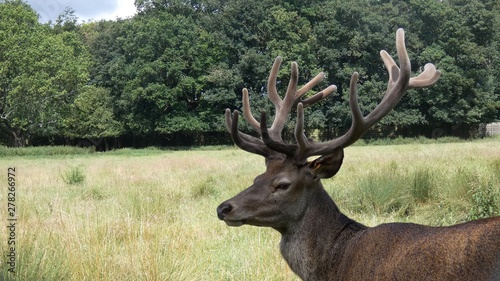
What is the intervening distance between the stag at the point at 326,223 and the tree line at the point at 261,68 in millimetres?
35161

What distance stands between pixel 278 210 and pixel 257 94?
38826 mm

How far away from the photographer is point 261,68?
41125 mm

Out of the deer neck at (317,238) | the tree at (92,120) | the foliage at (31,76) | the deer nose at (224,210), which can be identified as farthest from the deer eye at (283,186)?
the tree at (92,120)

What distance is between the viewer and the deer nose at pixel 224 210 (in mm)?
3173

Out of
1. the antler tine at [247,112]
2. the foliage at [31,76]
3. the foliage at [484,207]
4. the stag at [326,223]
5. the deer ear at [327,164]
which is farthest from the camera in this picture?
the foliage at [31,76]

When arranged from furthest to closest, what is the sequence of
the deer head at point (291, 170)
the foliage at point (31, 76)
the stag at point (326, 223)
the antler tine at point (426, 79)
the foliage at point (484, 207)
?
1. the foliage at point (31, 76)
2. the foliage at point (484, 207)
3. the antler tine at point (426, 79)
4. the deer head at point (291, 170)
5. the stag at point (326, 223)

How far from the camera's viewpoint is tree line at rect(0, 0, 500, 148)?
135 feet

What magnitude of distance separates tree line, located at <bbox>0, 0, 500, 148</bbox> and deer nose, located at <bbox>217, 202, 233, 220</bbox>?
116 feet

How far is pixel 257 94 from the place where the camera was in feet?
137

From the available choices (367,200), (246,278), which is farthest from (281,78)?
(246,278)

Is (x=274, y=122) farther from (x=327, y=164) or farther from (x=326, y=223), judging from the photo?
(x=326, y=223)

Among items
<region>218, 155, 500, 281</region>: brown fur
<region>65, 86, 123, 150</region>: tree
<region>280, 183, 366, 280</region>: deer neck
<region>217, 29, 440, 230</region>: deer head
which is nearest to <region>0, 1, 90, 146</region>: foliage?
<region>65, 86, 123, 150</region>: tree

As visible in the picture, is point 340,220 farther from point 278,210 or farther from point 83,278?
point 83,278

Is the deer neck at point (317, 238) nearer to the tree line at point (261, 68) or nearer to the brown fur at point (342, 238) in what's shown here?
the brown fur at point (342, 238)
